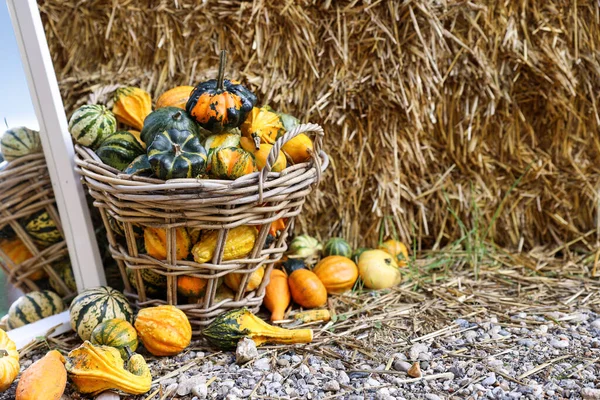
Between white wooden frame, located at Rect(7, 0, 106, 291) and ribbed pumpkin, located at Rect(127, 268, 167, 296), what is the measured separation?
184 millimetres

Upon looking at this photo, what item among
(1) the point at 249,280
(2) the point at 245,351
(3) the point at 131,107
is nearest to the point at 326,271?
(1) the point at 249,280

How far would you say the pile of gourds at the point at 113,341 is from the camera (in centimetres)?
160

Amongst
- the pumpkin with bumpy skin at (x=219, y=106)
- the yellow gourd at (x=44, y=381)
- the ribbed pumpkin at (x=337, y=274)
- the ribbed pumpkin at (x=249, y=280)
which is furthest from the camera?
the ribbed pumpkin at (x=337, y=274)

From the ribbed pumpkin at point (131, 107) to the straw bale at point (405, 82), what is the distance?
0.20m

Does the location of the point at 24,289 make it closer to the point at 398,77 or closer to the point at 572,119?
the point at 398,77

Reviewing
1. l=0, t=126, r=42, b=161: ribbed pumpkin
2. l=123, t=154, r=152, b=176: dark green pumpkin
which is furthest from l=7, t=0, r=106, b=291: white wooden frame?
l=123, t=154, r=152, b=176: dark green pumpkin

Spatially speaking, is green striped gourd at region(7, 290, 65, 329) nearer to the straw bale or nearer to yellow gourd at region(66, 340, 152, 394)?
yellow gourd at region(66, 340, 152, 394)

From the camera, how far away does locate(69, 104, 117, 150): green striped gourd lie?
2129mm

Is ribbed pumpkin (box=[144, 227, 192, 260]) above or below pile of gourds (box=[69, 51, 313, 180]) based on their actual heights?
below

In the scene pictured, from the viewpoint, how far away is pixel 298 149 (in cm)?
217

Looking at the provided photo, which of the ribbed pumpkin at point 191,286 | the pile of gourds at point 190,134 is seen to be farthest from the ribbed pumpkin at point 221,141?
the ribbed pumpkin at point 191,286

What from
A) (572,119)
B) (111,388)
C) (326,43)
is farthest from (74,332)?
(572,119)

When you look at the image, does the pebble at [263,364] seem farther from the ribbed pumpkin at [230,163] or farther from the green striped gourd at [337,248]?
the green striped gourd at [337,248]

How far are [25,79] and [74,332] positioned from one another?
1.02 metres
